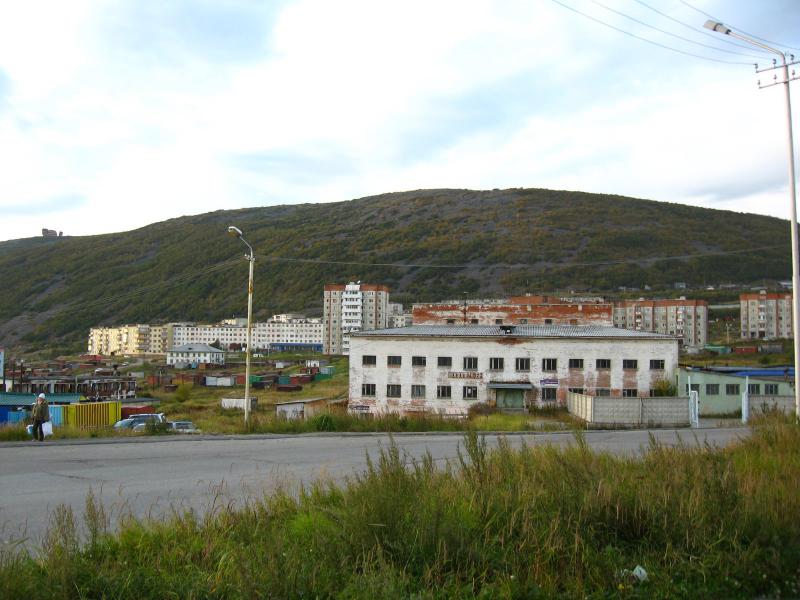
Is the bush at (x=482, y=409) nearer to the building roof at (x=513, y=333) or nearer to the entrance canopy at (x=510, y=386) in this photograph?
the entrance canopy at (x=510, y=386)

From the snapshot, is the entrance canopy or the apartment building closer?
the apartment building

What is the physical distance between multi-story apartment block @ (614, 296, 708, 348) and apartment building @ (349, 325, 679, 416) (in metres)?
91.1

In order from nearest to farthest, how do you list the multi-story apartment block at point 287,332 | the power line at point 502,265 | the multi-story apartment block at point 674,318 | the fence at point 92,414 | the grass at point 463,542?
the grass at point 463,542 → the fence at point 92,414 → the multi-story apartment block at point 674,318 → the multi-story apartment block at point 287,332 → the power line at point 502,265

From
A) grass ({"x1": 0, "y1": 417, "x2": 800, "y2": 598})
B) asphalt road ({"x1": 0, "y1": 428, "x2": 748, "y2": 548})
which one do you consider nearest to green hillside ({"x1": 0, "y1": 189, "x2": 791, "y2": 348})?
asphalt road ({"x1": 0, "y1": 428, "x2": 748, "y2": 548})

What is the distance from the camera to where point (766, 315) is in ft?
446

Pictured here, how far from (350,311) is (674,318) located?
63.2 m

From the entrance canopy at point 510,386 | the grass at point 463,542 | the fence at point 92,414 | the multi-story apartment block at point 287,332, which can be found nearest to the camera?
the grass at point 463,542

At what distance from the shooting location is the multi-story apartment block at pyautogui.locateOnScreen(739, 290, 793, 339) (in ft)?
446

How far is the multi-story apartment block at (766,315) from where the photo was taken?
446 ft

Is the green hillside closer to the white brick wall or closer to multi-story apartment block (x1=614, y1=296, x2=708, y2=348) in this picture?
multi-story apartment block (x1=614, y1=296, x2=708, y2=348)

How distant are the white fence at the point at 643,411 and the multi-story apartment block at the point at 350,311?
11315 cm

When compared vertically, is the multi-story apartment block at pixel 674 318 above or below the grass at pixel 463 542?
above

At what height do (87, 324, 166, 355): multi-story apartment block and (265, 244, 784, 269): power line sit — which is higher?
(265, 244, 784, 269): power line

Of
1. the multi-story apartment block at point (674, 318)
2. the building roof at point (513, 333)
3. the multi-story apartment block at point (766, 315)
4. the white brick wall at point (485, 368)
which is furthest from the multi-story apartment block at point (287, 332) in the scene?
the white brick wall at point (485, 368)
